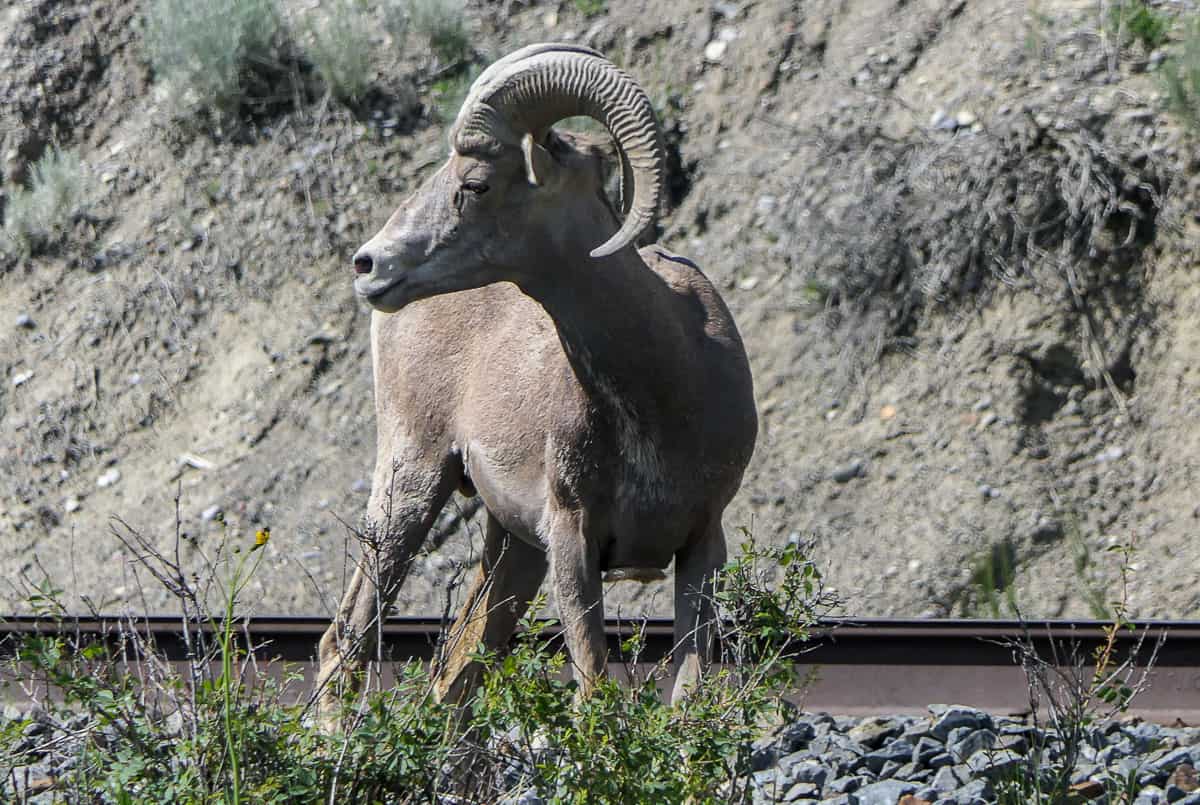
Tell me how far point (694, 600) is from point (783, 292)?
6.38 m

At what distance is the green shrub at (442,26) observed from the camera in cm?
1420

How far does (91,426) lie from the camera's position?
503 inches

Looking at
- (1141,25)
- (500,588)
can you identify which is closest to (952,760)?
(500,588)

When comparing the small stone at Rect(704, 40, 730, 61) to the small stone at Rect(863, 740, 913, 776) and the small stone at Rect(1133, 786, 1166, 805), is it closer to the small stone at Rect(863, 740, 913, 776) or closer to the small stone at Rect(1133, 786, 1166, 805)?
the small stone at Rect(863, 740, 913, 776)

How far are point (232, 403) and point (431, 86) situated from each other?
3.43m

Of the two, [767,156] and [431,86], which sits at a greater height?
[431,86]

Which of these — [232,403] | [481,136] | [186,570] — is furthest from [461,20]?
[481,136]

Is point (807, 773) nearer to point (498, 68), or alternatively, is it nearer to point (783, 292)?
point (498, 68)

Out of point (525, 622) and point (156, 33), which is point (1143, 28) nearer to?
point (156, 33)

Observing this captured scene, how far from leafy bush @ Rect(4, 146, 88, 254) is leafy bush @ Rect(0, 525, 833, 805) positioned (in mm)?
10258

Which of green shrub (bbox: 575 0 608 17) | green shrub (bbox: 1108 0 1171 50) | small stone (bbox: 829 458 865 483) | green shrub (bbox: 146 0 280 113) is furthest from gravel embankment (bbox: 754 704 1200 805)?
green shrub (bbox: 146 0 280 113)

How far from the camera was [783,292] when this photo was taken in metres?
11.9

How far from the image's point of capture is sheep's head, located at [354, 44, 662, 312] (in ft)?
17.9

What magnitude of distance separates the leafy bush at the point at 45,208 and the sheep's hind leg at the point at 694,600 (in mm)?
9700
